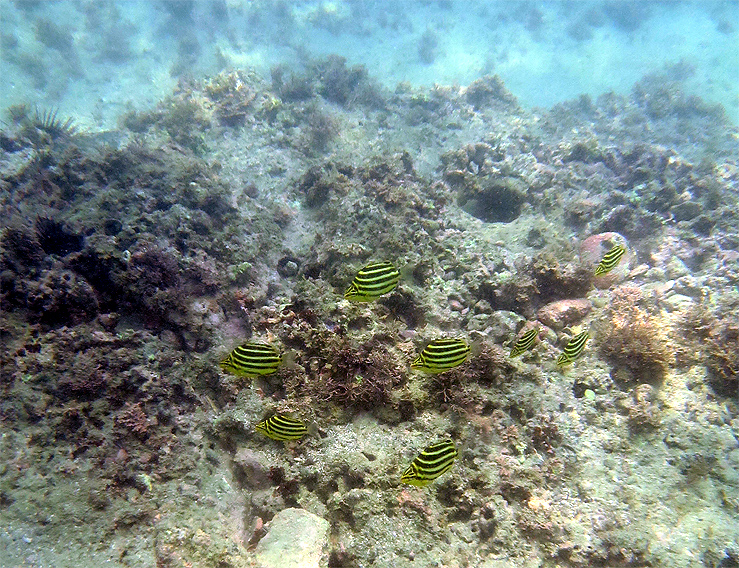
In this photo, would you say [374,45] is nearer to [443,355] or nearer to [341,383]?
[341,383]

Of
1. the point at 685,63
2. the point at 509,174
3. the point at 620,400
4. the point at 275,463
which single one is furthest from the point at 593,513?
the point at 685,63

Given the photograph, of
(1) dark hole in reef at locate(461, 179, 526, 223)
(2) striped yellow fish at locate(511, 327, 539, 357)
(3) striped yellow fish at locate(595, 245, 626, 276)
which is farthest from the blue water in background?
(2) striped yellow fish at locate(511, 327, 539, 357)

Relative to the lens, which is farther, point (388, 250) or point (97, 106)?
point (97, 106)

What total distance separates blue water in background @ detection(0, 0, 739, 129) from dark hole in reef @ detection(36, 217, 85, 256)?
46.4 feet

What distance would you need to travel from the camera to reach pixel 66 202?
243 inches

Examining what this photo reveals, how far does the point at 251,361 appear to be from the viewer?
3.25 meters

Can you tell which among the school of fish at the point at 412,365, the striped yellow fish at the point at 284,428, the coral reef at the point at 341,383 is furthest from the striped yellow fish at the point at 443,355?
the striped yellow fish at the point at 284,428

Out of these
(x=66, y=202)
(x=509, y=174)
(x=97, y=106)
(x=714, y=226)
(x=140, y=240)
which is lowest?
(x=140, y=240)

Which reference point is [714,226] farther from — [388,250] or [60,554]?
[60,554]

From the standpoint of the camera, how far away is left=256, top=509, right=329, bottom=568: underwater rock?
3371 millimetres

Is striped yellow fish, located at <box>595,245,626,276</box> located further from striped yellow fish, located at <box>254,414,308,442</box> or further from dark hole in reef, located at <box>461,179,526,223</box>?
striped yellow fish, located at <box>254,414,308,442</box>

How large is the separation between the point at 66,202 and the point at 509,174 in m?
10.4

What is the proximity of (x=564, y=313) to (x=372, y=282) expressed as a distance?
3.82 m

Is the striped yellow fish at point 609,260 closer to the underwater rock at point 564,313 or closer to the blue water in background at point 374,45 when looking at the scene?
the underwater rock at point 564,313
